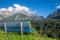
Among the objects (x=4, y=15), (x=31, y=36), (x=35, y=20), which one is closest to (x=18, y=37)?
(x=31, y=36)

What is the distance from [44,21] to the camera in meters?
8.34

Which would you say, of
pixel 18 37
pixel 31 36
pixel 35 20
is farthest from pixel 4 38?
pixel 35 20

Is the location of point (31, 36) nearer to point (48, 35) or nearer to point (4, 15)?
point (48, 35)

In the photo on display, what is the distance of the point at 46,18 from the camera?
824 centimetres

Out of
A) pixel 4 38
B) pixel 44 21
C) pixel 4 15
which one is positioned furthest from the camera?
pixel 4 15

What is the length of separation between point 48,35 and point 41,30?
16.3 inches

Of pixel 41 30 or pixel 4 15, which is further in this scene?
pixel 4 15

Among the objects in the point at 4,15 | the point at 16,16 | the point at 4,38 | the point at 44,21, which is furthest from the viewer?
the point at 4,15

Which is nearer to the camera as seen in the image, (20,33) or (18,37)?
(18,37)

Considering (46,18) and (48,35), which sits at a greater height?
(46,18)

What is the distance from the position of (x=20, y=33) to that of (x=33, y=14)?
106 centimetres

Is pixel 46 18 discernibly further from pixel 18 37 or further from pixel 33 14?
pixel 18 37

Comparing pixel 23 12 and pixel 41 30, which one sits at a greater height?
pixel 23 12

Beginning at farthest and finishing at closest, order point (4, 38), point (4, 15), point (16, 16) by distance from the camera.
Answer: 1. point (4, 15)
2. point (16, 16)
3. point (4, 38)
